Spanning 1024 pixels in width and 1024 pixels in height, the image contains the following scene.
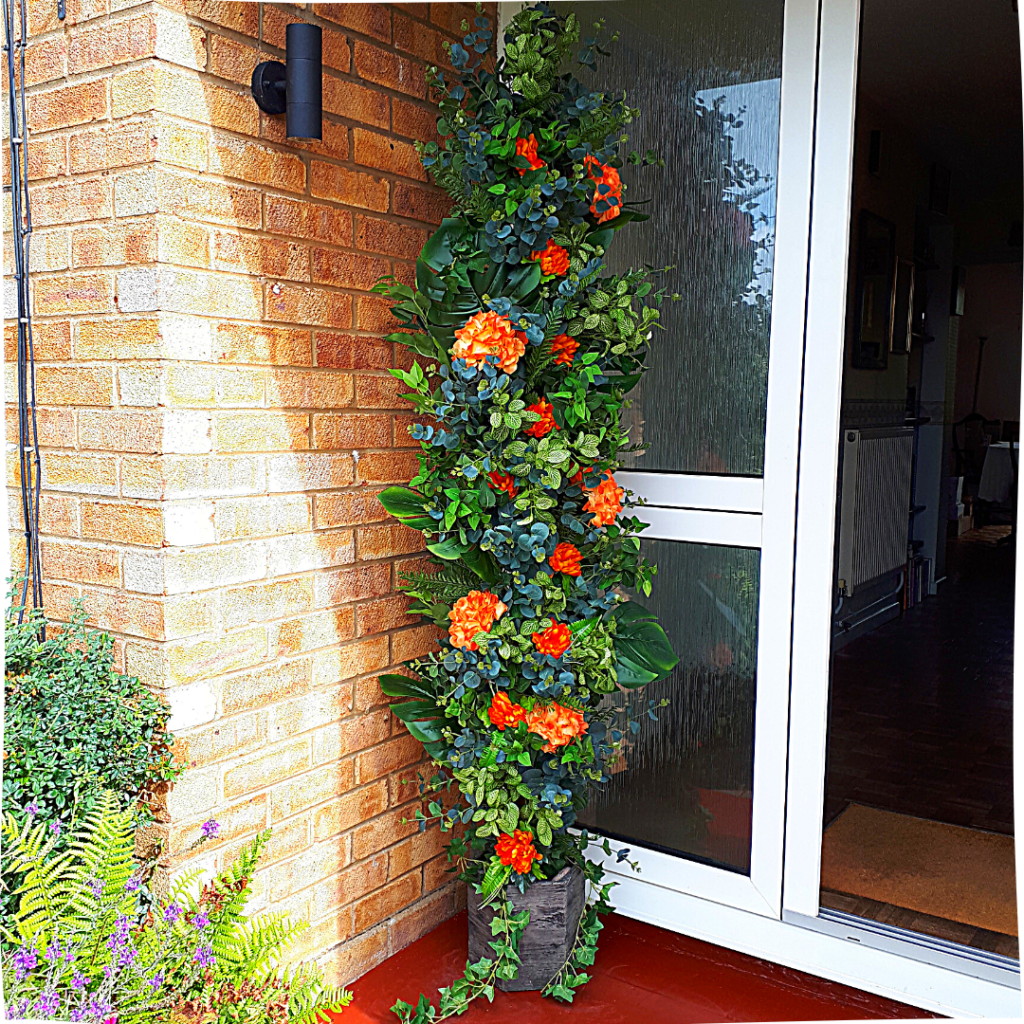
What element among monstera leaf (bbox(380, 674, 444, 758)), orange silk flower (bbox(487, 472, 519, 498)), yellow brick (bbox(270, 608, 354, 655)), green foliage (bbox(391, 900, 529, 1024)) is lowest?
green foliage (bbox(391, 900, 529, 1024))

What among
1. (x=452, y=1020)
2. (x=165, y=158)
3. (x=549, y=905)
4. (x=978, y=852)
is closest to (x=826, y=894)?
(x=978, y=852)

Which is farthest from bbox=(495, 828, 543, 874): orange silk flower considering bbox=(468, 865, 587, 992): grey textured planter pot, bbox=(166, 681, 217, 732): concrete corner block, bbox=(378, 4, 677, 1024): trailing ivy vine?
bbox=(166, 681, 217, 732): concrete corner block

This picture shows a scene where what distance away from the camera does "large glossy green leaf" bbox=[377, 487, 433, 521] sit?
205 centimetres

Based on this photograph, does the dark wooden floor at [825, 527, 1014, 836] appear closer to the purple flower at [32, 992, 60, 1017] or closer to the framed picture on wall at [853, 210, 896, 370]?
the framed picture on wall at [853, 210, 896, 370]

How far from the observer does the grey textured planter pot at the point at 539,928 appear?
2162 mm

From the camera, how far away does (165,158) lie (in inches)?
67.9

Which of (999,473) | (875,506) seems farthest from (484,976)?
(999,473)

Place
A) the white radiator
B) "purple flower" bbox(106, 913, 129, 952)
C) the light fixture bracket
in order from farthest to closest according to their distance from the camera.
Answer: the white radiator, the light fixture bracket, "purple flower" bbox(106, 913, 129, 952)

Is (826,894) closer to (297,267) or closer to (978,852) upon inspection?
(978,852)

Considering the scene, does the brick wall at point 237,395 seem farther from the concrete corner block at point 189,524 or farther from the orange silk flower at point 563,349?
the orange silk flower at point 563,349

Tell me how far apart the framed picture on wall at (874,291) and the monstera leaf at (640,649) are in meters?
2.90

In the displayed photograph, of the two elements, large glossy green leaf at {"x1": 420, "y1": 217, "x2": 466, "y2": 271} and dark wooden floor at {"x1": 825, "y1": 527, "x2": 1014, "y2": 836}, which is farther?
dark wooden floor at {"x1": 825, "y1": 527, "x2": 1014, "y2": 836}

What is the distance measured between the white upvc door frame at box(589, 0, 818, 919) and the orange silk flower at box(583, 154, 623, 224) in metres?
0.43

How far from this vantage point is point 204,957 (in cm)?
164
